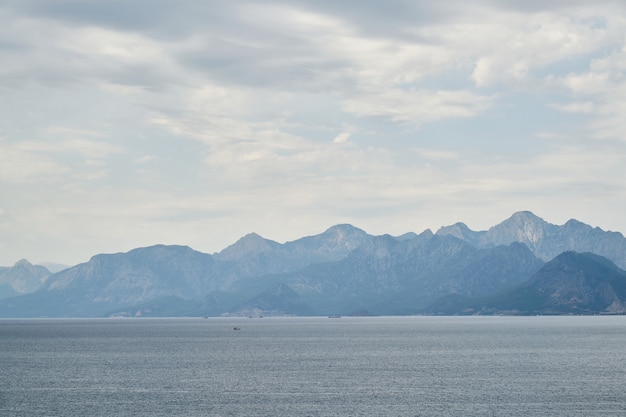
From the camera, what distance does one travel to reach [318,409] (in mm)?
138875

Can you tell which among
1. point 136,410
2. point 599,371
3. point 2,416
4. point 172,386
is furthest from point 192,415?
point 599,371

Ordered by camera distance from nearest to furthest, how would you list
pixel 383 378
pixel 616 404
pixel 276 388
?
pixel 616 404
pixel 276 388
pixel 383 378

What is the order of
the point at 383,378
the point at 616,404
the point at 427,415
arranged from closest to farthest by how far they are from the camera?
1. the point at 427,415
2. the point at 616,404
3. the point at 383,378

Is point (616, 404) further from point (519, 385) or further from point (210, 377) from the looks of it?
point (210, 377)

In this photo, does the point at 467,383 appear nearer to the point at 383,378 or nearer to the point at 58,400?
the point at 383,378

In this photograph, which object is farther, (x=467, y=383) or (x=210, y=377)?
(x=210, y=377)

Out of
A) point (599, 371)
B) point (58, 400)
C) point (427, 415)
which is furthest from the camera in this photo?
point (599, 371)

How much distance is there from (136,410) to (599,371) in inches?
4614

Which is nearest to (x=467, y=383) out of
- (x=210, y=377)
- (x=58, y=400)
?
(x=210, y=377)

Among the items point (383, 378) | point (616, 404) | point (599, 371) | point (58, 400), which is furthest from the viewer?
point (599, 371)

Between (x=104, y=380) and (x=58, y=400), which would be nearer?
(x=58, y=400)

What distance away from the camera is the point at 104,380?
186625 mm

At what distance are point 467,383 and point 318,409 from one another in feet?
159

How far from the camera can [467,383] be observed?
175000 millimetres
